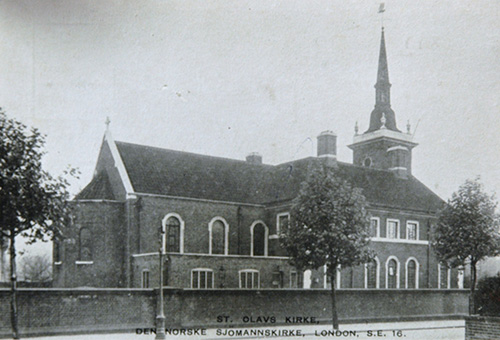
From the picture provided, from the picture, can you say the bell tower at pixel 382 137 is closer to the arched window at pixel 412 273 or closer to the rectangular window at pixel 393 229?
the rectangular window at pixel 393 229

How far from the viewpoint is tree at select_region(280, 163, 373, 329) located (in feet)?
86.3

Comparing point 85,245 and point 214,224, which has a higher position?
point 214,224

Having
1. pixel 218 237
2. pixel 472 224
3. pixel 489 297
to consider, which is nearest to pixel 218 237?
pixel 218 237

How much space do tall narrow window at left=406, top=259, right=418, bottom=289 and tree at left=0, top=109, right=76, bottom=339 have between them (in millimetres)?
26863

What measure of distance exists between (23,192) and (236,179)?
21.7 meters

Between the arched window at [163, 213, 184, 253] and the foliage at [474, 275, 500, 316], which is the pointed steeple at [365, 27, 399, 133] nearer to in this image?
the arched window at [163, 213, 184, 253]

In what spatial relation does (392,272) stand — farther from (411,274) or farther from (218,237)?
(218,237)

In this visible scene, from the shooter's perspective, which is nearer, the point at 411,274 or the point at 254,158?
the point at 411,274

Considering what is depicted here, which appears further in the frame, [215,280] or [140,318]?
[215,280]

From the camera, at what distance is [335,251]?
26.4 metres

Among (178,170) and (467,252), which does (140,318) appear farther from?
(467,252)

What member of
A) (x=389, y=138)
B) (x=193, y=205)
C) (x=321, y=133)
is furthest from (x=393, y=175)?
(x=193, y=205)

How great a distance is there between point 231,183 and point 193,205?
4.36 m

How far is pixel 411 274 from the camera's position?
4078 cm
